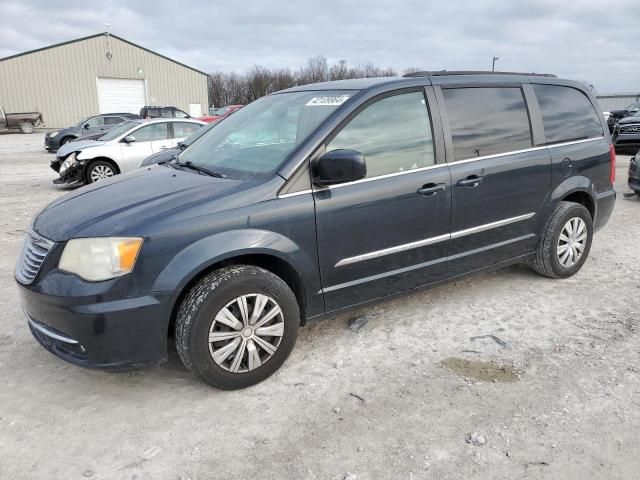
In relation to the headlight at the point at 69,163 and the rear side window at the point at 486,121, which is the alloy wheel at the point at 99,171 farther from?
the rear side window at the point at 486,121

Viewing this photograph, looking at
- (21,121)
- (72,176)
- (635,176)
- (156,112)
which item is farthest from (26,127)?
(635,176)

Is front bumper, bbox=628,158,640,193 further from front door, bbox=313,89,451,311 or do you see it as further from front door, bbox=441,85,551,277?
front door, bbox=313,89,451,311

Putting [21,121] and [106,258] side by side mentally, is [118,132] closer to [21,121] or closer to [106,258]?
[106,258]

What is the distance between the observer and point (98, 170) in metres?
10.1

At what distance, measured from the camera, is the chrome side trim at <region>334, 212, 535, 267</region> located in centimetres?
334

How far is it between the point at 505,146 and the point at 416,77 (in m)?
0.92

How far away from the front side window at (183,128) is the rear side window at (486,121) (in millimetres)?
8372

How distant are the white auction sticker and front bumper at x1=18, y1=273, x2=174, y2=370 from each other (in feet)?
5.48

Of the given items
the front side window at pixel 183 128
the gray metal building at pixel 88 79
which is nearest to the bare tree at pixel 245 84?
the gray metal building at pixel 88 79

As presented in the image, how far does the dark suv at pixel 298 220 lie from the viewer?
2746mm

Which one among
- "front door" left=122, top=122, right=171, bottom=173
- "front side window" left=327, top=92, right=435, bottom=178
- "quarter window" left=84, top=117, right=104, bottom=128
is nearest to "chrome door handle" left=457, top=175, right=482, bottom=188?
"front side window" left=327, top=92, right=435, bottom=178

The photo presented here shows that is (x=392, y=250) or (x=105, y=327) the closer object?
(x=105, y=327)

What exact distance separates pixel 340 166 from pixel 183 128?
9132mm

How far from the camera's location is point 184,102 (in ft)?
133
